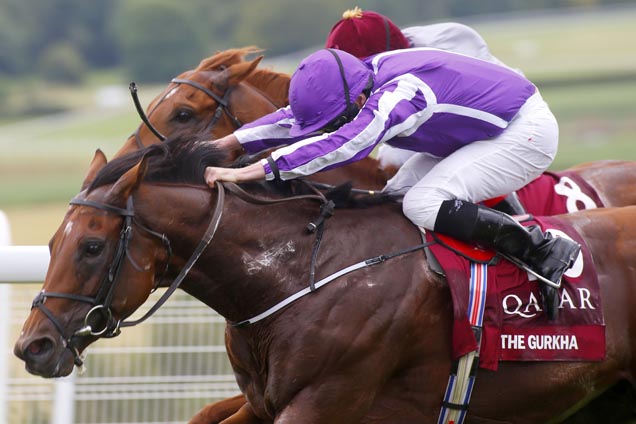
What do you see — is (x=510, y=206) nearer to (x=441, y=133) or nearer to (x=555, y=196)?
(x=555, y=196)

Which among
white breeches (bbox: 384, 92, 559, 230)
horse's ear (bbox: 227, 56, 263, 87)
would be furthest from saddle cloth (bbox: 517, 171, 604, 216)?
horse's ear (bbox: 227, 56, 263, 87)

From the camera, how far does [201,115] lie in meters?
5.17

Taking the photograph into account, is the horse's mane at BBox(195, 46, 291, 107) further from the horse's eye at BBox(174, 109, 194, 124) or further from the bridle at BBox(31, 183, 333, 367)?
the bridle at BBox(31, 183, 333, 367)

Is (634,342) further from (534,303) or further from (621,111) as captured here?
(621,111)

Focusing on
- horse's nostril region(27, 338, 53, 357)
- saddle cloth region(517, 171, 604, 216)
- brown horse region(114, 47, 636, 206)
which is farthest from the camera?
Answer: brown horse region(114, 47, 636, 206)

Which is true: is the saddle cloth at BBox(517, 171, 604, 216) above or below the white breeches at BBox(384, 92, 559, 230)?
below

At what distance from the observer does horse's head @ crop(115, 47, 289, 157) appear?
513 centimetres

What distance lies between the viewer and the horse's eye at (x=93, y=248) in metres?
3.35

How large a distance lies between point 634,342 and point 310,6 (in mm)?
57364

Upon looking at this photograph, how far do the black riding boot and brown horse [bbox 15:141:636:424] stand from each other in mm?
159

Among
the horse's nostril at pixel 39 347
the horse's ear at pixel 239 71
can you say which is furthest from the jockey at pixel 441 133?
the horse's ear at pixel 239 71

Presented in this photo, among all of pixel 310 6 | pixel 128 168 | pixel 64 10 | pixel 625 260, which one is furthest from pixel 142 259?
pixel 64 10

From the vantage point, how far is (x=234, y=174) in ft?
11.7

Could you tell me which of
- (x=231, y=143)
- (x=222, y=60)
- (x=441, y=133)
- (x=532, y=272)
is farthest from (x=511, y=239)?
(x=222, y=60)
